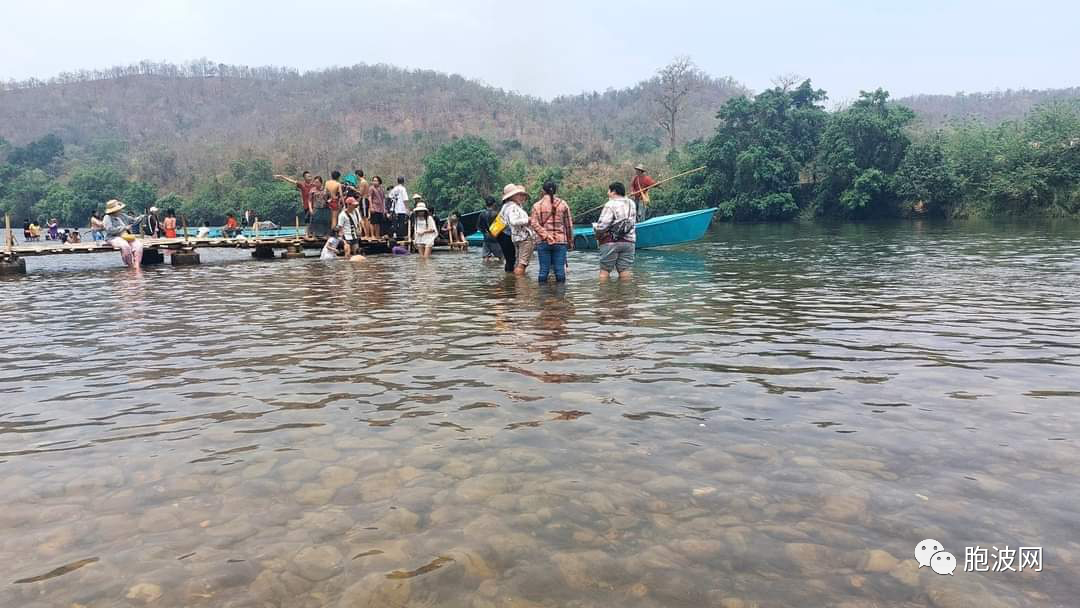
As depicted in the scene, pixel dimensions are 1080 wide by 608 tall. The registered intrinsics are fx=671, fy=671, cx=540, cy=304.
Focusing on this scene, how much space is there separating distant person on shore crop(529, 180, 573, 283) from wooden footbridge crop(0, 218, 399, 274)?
36.1 ft

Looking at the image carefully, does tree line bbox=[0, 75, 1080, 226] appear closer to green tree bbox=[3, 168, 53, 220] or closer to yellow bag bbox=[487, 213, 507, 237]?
green tree bbox=[3, 168, 53, 220]

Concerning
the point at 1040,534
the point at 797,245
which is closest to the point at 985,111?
the point at 797,245

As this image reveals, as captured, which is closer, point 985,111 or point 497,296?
point 497,296

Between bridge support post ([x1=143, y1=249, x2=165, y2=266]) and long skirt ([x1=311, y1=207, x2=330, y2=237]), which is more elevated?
long skirt ([x1=311, y1=207, x2=330, y2=237])

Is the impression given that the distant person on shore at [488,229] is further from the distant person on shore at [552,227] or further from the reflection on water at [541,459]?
the reflection on water at [541,459]

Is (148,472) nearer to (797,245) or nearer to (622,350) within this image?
(622,350)

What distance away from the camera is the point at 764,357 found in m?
6.05

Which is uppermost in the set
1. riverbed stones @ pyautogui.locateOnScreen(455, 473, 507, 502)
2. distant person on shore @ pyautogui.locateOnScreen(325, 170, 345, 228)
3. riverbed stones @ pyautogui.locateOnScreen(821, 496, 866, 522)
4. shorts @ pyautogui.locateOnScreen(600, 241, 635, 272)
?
distant person on shore @ pyautogui.locateOnScreen(325, 170, 345, 228)

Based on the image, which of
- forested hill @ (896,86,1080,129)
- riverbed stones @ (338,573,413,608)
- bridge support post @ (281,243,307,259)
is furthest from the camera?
forested hill @ (896,86,1080,129)

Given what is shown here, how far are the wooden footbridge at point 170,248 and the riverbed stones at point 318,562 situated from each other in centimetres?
1816

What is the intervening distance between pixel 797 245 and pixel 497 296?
1475 cm

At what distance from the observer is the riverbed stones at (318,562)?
261 cm

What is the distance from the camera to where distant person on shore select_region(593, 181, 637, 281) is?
1138 cm

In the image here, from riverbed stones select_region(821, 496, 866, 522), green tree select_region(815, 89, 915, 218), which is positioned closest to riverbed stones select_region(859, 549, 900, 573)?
riverbed stones select_region(821, 496, 866, 522)
